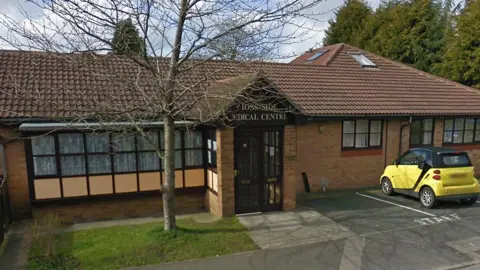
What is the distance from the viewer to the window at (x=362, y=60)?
14.8 m

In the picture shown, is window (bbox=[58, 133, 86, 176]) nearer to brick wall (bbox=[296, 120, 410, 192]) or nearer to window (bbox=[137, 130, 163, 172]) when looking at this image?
window (bbox=[137, 130, 163, 172])

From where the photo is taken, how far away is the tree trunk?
21.1ft

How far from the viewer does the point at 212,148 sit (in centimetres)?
843

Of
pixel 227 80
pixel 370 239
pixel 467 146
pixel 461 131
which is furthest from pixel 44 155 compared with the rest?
pixel 467 146

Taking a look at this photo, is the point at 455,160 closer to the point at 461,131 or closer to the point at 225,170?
the point at 461,131

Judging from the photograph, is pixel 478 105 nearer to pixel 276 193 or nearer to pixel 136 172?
pixel 276 193

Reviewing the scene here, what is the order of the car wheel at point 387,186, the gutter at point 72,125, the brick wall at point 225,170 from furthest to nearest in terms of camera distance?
1. the car wheel at point 387,186
2. the brick wall at point 225,170
3. the gutter at point 72,125

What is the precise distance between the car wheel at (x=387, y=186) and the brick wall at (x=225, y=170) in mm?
5403

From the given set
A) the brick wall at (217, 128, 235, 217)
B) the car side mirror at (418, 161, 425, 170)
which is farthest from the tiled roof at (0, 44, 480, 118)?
the car side mirror at (418, 161, 425, 170)

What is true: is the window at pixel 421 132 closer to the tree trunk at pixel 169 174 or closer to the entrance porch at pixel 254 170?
the entrance porch at pixel 254 170

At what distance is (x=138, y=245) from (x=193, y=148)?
343 cm

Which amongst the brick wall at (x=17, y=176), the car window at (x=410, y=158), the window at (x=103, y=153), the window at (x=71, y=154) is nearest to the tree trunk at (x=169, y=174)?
the window at (x=103, y=153)

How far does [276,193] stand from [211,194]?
5.79ft

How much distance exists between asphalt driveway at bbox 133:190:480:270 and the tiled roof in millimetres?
2976
